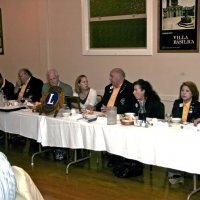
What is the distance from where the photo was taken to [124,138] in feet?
13.4

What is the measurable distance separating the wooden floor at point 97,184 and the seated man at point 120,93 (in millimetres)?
792

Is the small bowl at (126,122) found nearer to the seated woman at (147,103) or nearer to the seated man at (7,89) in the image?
the seated woman at (147,103)

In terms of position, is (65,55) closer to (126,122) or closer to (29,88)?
(29,88)

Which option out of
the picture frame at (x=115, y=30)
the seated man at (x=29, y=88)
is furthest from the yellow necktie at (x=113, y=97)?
the seated man at (x=29, y=88)

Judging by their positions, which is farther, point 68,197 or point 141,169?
point 141,169

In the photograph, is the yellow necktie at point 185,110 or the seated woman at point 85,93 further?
the seated woman at point 85,93

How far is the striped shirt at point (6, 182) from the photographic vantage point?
1.95 metres

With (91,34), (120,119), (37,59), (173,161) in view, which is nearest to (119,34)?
(91,34)

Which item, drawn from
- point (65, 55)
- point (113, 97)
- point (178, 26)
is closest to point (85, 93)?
point (113, 97)

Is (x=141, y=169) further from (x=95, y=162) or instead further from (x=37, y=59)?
(x=37, y=59)

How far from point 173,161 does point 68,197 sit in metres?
1.14

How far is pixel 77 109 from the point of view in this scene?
4.89m

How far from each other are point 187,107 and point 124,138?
89cm

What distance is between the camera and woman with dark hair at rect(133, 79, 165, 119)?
4645 mm
